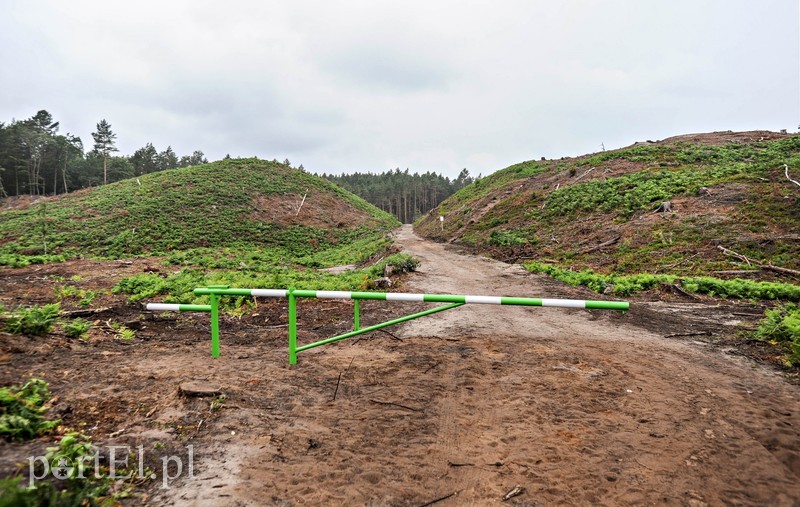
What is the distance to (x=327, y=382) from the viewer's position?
4.71m

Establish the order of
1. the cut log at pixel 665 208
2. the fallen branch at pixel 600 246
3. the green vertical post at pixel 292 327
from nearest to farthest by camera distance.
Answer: the green vertical post at pixel 292 327 < the fallen branch at pixel 600 246 < the cut log at pixel 665 208

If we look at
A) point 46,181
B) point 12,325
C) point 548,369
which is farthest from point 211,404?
point 46,181

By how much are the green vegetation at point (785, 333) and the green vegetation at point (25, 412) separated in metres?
9.02

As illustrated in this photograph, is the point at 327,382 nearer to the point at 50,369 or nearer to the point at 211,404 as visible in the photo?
the point at 211,404

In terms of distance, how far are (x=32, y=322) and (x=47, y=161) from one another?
82.8m

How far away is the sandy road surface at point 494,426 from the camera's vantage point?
281cm

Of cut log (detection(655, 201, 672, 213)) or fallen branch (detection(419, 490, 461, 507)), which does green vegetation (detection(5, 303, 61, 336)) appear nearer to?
fallen branch (detection(419, 490, 461, 507))

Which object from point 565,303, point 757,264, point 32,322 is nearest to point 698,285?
point 757,264

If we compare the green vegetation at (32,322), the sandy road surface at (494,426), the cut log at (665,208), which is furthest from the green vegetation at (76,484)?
the cut log at (665,208)

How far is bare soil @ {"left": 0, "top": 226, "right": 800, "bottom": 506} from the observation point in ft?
9.31

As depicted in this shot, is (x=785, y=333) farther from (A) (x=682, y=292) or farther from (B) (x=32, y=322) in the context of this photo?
(B) (x=32, y=322)

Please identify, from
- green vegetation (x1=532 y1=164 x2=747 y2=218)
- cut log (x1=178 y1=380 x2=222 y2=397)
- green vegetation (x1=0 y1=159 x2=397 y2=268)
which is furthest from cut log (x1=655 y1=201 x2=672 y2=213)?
cut log (x1=178 y1=380 x2=222 y2=397)

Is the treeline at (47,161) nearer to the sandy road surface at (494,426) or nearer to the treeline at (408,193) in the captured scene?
the treeline at (408,193)

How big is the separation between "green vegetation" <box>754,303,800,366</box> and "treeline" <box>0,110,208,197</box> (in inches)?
3088
